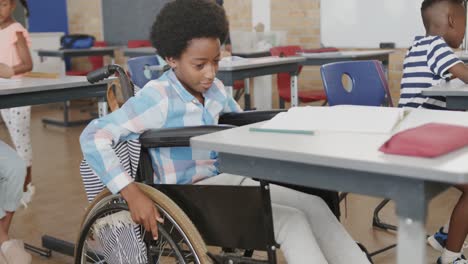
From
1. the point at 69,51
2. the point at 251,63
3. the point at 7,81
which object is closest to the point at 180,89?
the point at 7,81

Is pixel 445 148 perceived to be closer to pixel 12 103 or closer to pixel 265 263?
pixel 265 263

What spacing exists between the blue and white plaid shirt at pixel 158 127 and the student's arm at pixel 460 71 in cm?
102

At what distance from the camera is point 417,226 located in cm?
95

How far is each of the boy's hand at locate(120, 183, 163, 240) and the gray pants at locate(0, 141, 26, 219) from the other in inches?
40.2

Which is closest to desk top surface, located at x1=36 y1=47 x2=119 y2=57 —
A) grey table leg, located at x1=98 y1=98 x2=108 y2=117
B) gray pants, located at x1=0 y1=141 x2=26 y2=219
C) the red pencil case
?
grey table leg, located at x1=98 y1=98 x2=108 y2=117

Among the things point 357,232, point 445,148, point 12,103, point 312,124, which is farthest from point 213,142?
point 357,232

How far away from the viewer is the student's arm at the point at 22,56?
3057mm

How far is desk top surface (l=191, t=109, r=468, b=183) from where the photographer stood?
906mm

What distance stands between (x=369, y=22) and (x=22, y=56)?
10.4ft

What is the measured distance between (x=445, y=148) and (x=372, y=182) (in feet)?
0.41

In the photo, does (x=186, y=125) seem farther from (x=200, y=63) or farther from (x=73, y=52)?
(x=73, y=52)

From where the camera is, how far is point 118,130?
1.48 m

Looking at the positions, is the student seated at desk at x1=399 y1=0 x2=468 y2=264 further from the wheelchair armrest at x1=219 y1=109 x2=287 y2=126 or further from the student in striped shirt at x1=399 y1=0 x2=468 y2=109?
the wheelchair armrest at x1=219 y1=109 x2=287 y2=126

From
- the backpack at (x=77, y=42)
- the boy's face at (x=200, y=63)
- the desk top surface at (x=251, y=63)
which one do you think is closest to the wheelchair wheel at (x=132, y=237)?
the boy's face at (x=200, y=63)
